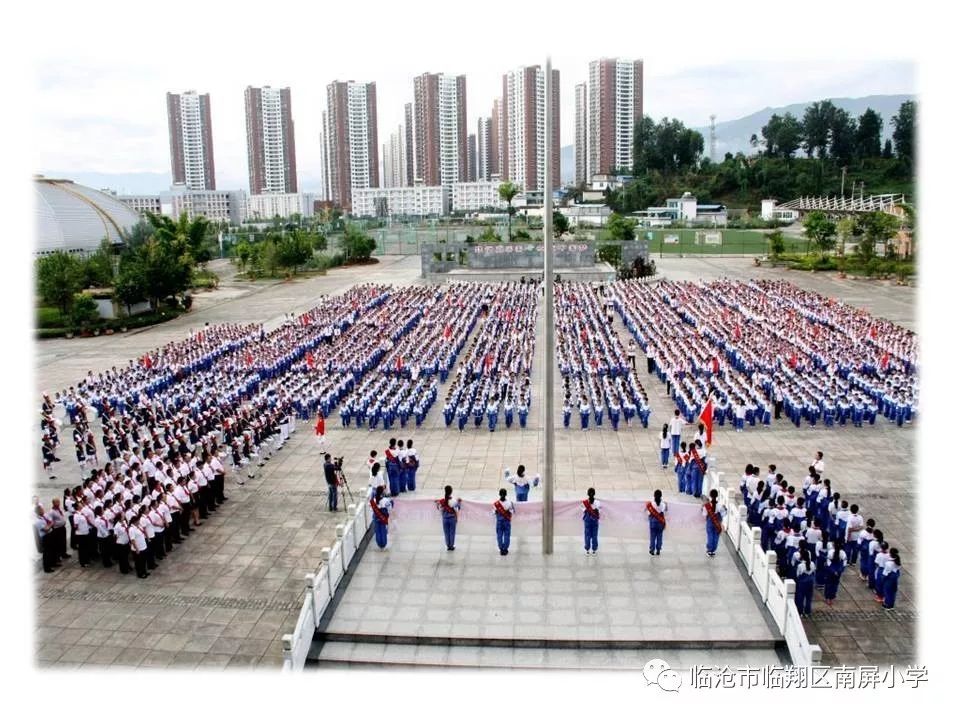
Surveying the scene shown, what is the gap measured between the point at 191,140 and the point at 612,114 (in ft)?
242

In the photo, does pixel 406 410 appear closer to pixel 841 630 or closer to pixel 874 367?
pixel 841 630

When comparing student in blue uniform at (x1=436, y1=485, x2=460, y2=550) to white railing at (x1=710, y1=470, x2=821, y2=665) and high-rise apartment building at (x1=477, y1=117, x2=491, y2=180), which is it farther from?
high-rise apartment building at (x1=477, y1=117, x2=491, y2=180)

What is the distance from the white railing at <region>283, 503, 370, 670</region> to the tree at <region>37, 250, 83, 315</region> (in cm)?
2585

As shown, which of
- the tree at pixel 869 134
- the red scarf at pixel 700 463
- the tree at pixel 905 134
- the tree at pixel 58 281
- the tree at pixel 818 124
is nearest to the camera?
the red scarf at pixel 700 463

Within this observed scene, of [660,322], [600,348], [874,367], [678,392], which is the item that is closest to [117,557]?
[678,392]

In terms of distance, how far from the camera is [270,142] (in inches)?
5261

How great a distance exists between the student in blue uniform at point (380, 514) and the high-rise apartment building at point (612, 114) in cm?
11681

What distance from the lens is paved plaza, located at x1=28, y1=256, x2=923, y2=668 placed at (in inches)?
318

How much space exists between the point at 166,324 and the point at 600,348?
Result: 764 inches

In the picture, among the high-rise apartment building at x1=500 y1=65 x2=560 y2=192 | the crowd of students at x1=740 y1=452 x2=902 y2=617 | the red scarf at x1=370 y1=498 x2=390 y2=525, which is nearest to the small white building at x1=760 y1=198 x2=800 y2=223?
the high-rise apartment building at x1=500 y1=65 x2=560 y2=192

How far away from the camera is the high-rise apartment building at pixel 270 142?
12812 centimetres

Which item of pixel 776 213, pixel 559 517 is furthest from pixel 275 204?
pixel 559 517

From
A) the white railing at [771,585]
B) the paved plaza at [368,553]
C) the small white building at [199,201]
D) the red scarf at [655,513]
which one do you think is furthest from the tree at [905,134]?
the small white building at [199,201]

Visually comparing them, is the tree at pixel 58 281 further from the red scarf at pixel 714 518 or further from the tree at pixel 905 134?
the tree at pixel 905 134
